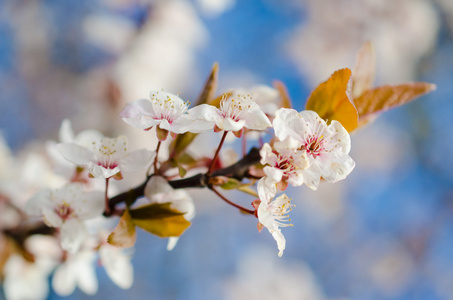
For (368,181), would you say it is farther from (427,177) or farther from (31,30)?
(31,30)

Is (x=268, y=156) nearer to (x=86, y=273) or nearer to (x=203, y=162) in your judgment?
(x=203, y=162)

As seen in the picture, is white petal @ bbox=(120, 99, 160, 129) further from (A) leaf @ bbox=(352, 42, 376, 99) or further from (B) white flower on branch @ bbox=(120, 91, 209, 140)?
(A) leaf @ bbox=(352, 42, 376, 99)

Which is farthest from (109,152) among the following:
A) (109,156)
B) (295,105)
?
(295,105)

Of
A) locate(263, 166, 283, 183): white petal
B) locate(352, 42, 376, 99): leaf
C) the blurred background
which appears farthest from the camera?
the blurred background

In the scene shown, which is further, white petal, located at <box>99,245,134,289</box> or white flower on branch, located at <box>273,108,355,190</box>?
white petal, located at <box>99,245,134,289</box>

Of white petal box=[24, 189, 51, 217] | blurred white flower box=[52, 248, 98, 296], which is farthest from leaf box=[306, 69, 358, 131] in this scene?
blurred white flower box=[52, 248, 98, 296]

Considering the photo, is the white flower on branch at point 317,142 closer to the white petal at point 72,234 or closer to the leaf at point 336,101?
the leaf at point 336,101

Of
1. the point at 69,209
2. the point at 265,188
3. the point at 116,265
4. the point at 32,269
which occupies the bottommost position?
the point at 32,269

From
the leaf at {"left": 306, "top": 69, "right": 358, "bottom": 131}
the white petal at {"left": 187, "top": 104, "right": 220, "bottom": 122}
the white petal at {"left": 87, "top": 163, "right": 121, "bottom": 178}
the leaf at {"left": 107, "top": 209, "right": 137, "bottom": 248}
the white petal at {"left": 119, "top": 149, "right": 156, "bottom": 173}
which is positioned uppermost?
the leaf at {"left": 306, "top": 69, "right": 358, "bottom": 131}
